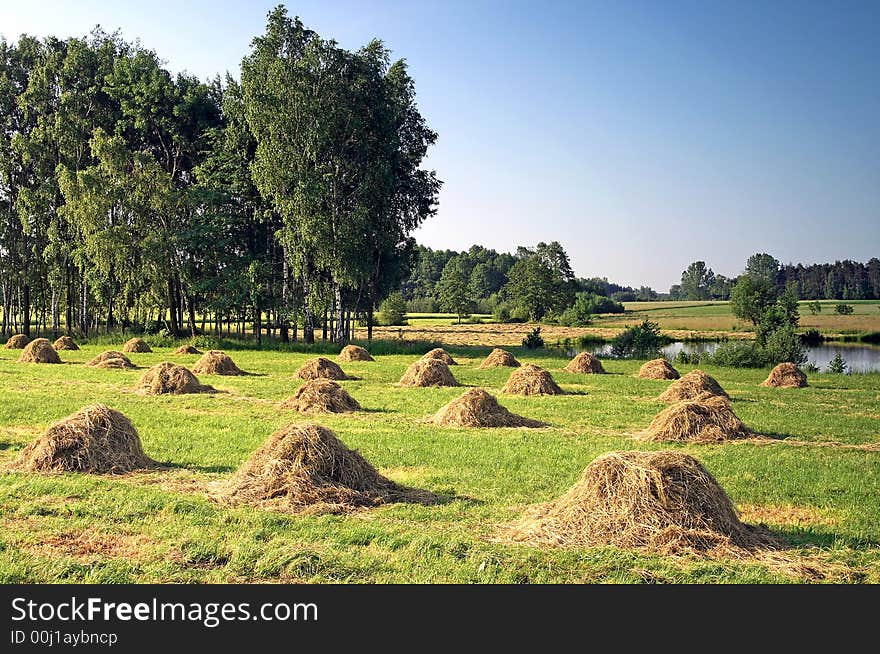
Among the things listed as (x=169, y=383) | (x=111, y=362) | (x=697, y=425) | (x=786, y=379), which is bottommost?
(x=786, y=379)

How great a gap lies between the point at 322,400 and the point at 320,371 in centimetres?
681

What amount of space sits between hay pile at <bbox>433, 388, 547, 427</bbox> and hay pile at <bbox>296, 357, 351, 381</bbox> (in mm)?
8551

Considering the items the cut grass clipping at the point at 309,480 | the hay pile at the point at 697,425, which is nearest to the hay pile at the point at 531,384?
the hay pile at the point at 697,425

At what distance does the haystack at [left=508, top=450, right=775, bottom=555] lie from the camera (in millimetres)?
7301

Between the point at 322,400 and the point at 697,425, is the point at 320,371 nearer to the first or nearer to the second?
the point at 322,400

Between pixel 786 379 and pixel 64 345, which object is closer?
pixel 786 379

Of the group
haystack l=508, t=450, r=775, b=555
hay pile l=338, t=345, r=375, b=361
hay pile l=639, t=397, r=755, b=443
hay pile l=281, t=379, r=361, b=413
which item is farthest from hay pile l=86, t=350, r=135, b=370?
haystack l=508, t=450, r=775, b=555

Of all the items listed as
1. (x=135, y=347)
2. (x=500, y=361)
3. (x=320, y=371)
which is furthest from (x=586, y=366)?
(x=135, y=347)

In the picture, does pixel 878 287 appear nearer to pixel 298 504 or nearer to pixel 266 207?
pixel 266 207

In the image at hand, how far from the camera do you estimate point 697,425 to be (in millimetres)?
14523

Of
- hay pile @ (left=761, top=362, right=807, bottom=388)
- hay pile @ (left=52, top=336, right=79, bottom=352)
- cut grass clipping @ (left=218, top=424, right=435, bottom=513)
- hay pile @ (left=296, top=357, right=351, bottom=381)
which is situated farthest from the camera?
hay pile @ (left=52, top=336, right=79, bottom=352)

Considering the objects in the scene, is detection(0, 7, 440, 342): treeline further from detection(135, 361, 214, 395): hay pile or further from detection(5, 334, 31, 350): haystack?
detection(135, 361, 214, 395): hay pile

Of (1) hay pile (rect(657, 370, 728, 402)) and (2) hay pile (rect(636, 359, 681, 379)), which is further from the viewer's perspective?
(2) hay pile (rect(636, 359, 681, 379))

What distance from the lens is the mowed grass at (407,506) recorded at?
656 cm
